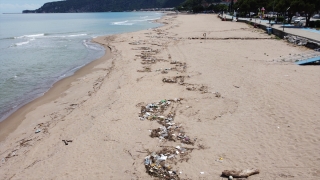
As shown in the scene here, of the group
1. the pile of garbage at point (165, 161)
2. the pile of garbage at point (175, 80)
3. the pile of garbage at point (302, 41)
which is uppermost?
the pile of garbage at point (302, 41)

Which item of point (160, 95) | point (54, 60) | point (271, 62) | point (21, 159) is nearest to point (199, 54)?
point (271, 62)

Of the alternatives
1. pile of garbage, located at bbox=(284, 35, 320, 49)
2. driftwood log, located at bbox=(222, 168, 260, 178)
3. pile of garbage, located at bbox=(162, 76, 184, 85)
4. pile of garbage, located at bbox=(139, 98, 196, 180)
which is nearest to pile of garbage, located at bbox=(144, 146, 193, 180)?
pile of garbage, located at bbox=(139, 98, 196, 180)

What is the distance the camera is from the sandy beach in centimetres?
684

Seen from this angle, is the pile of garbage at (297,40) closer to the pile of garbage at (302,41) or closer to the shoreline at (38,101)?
the pile of garbage at (302,41)

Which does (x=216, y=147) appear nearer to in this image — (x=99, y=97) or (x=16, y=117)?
(x=99, y=97)

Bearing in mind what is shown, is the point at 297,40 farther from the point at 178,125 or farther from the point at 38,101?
the point at 38,101

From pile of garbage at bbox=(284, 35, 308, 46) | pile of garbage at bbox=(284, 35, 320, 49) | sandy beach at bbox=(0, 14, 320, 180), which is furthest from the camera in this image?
pile of garbage at bbox=(284, 35, 308, 46)

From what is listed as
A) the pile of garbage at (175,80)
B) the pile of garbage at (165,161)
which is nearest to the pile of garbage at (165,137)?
the pile of garbage at (165,161)

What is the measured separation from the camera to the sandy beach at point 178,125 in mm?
6836

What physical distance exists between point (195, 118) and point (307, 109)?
410 cm

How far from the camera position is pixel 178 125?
894 cm

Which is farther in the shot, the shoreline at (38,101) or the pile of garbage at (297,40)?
the pile of garbage at (297,40)

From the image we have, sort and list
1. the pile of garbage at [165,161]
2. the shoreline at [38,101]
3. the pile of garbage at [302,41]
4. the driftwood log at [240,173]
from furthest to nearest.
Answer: the pile of garbage at [302,41] < the shoreline at [38,101] < the pile of garbage at [165,161] < the driftwood log at [240,173]

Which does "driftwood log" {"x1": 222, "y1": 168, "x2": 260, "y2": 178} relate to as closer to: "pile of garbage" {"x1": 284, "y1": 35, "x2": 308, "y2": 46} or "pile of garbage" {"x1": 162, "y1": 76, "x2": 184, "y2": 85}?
"pile of garbage" {"x1": 162, "y1": 76, "x2": 184, "y2": 85}
